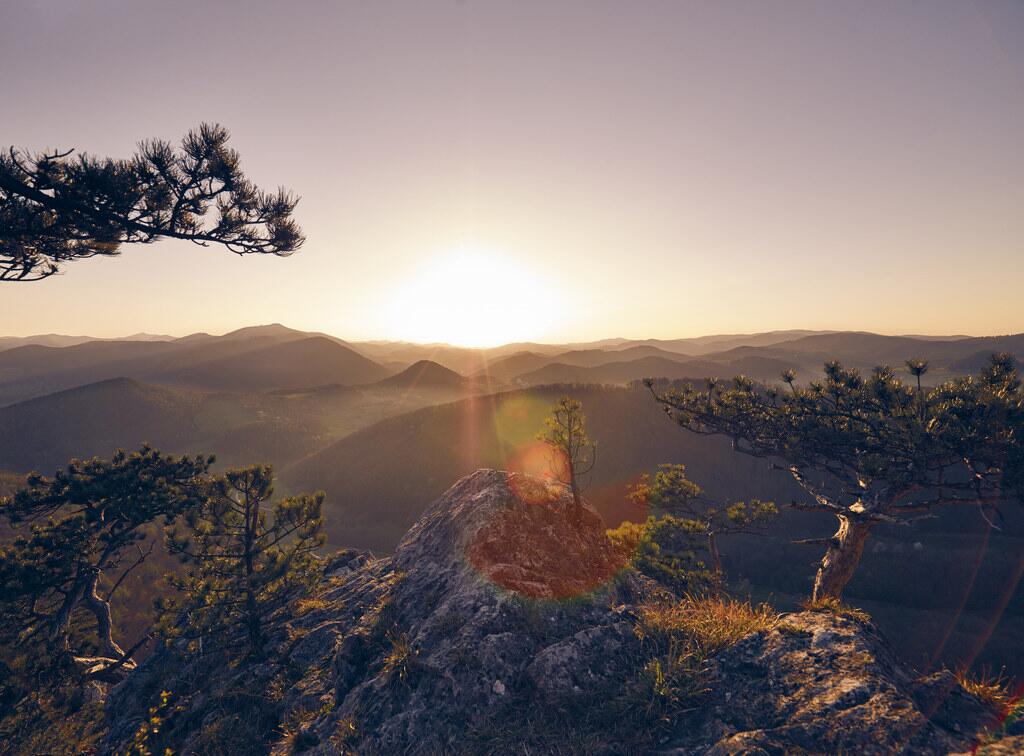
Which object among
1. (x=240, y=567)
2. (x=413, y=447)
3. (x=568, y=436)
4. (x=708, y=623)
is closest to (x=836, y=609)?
(x=708, y=623)

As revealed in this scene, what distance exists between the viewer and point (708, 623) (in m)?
7.15

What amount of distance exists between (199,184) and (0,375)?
22389 cm

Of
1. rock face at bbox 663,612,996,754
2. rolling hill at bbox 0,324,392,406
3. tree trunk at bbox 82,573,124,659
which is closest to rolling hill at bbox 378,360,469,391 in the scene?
rolling hill at bbox 0,324,392,406

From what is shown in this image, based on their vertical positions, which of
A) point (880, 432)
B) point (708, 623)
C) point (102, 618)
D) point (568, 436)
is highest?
point (568, 436)

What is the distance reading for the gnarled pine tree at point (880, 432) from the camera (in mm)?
9883

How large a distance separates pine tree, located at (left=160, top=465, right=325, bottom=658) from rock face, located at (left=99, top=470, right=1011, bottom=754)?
1.20 meters

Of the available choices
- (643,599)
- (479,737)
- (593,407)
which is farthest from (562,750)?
(593,407)

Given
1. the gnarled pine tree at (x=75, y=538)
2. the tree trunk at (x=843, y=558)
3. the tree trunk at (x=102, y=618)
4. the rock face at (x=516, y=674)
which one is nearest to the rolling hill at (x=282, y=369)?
the tree trunk at (x=102, y=618)

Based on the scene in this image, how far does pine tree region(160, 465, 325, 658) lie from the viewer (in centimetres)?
1195

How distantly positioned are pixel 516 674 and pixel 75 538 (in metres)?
17.5

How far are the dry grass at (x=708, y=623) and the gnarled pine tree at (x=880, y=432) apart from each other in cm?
696

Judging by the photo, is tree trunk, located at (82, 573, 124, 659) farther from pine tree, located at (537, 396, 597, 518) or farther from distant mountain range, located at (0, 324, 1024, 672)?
pine tree, located at (537, 396, 597, 518)

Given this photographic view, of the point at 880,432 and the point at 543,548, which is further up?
the point at 880,432

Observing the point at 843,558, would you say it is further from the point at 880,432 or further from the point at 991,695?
the point at 991,695
